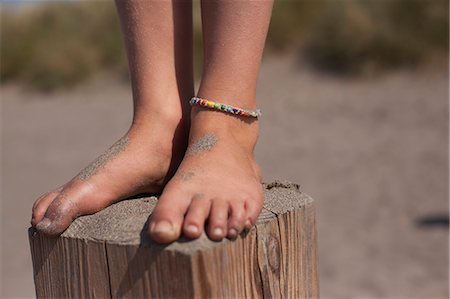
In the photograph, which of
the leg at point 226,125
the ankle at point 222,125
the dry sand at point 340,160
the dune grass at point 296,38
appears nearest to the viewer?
the leg at point 226,125

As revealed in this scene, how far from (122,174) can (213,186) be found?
0.24 meters

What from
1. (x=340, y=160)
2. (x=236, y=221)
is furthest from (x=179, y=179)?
(x=340, y=160)

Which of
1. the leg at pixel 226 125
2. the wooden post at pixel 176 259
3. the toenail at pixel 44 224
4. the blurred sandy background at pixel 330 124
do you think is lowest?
the wooden post at pixel 176 259

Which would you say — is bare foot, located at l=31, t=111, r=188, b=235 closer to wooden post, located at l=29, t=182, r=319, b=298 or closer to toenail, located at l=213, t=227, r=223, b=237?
wooden post, located at l=29, t=182, r=319, b=298

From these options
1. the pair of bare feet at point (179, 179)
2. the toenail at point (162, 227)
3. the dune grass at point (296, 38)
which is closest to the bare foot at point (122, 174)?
the pair of bare feet at point (179, 179)

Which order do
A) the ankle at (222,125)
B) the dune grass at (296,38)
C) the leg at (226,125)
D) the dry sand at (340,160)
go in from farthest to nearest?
1. the dune grass at (296,38)
2. the dry sand at (340,160)
3. the ankle at (222,125)
4. the leg at (226,125)

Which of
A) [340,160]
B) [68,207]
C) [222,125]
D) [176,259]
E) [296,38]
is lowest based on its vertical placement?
[176,259]

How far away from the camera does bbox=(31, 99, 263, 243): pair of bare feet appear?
4.03ft

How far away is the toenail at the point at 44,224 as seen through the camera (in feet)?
4.38

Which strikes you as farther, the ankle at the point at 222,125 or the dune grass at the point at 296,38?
the dune grass at the point at 296,38

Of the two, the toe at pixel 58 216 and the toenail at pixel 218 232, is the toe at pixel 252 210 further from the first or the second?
the toe at pixel 58 216

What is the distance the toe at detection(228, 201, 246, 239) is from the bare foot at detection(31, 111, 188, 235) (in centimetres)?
31

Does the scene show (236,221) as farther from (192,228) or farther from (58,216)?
(58,216)

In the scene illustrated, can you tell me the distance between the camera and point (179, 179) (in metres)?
1.34
